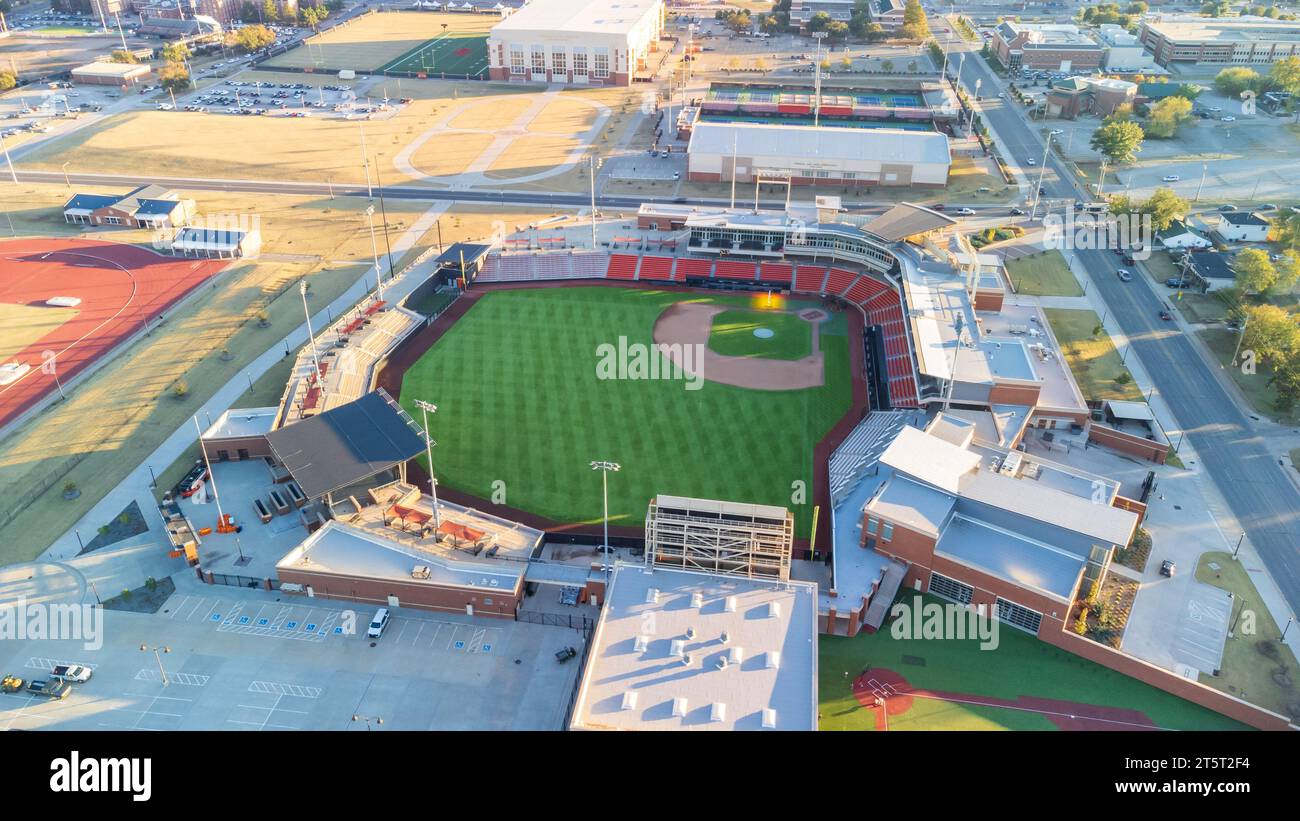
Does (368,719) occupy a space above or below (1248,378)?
below

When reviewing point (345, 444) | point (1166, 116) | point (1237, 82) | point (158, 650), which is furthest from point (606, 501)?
point (1237, 82)

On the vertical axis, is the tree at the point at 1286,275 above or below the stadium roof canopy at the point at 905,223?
below

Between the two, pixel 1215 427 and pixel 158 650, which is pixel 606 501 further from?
pixel 1215 427

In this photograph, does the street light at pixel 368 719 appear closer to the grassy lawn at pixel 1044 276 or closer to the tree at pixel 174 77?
the grassy lawn at pixel 1044 276

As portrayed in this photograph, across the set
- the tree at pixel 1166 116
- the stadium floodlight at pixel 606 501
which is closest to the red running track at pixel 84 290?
the stadium floodlight at pixel 606 501

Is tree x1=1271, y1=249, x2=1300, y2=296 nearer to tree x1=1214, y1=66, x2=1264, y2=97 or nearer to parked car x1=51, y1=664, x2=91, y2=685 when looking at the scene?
tree x1=1214, y1=66, x2=1264, y2=97

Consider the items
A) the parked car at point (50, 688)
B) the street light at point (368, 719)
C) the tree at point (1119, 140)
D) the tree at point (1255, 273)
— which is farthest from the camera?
the tree at point (1119, 140)

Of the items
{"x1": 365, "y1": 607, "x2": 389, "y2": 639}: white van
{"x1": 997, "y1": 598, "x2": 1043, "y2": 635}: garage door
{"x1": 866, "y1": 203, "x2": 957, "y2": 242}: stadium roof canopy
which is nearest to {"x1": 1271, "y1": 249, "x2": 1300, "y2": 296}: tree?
{"x1": 866, "y1": 203, "x2": 957, "y2": 242}: stadium roof canopy
